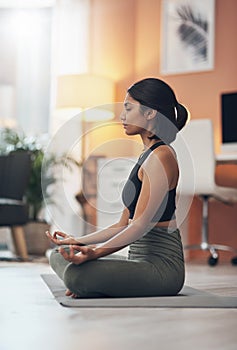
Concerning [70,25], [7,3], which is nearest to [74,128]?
[70,25]

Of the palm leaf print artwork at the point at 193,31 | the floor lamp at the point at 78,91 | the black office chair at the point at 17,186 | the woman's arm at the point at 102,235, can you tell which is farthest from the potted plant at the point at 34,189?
the woman's arm at the point at 102,235

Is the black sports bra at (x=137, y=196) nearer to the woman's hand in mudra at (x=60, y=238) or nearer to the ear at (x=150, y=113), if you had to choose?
the ear at (x=150, y=113)

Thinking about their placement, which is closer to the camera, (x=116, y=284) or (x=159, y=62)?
(x=116, y=284)

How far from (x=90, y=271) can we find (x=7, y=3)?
4.61 m

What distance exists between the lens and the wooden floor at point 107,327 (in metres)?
1.38

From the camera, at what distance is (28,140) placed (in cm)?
560

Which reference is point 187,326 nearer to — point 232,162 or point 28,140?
point 232,162

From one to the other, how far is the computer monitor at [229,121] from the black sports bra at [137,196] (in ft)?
9.19

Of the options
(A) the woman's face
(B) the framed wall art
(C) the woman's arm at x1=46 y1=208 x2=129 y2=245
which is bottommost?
(C) the woman's arm at x1=46 y1=208 x2=129 y2=245

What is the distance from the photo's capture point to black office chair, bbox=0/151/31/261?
14.3 ft

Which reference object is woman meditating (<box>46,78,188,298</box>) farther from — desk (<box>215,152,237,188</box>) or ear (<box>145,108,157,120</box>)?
desk (<box>215,152,237,188</box>)

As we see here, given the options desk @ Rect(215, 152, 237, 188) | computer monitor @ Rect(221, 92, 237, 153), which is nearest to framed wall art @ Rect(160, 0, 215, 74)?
computer monitor @ Rect(221, 92, 237, 153)

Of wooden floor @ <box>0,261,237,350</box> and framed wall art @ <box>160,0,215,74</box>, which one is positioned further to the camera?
framed wall art @ <box>160,0,215,74</box>

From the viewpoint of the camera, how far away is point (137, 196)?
2.20 metres
